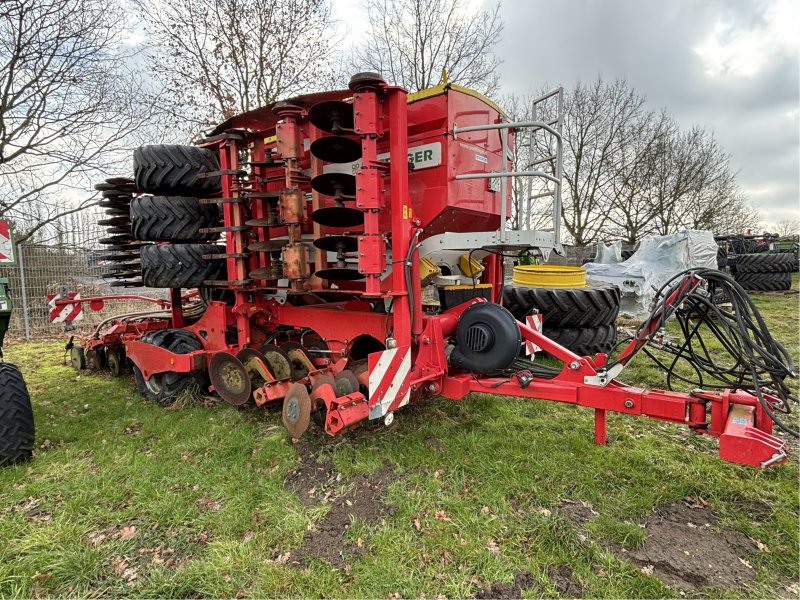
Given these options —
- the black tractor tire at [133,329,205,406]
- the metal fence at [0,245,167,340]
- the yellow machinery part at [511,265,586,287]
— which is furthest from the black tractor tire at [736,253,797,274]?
the metal fence at [0,245,167,340]

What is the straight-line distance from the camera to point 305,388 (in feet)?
11.3

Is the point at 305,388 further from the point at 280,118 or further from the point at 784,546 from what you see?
the point at 784,546

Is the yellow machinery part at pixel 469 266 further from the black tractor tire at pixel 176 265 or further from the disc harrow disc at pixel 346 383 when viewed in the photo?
the black tractor tire at pixel 176 265

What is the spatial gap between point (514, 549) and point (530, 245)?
204cm

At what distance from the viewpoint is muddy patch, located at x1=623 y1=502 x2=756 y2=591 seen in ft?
7.32

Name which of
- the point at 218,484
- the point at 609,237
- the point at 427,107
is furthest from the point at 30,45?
the point at 609,237

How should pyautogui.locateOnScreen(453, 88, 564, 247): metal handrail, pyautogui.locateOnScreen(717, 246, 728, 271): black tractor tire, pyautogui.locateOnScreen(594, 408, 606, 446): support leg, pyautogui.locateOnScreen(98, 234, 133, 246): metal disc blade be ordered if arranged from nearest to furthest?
pyautogui.locateOnScreen(453, 88, 564, 247): metal handrail, pyautogui.locateOnScreen(594, 408, 606, 446): support leg, pyautogui.locateOnScreen(98, 234, 133, 246): metal disc blade, pyautogui.locateOnScreen(717, 246, 728, 271): black tractor tire

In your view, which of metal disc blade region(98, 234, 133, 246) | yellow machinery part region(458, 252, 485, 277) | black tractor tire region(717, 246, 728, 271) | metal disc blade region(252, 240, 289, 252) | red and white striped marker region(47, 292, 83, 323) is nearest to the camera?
metal disc blade region(252, 240, 289, 252)

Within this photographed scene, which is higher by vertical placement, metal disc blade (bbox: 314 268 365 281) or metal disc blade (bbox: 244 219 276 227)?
metal disc blade (bbox: 244 219 276 227)

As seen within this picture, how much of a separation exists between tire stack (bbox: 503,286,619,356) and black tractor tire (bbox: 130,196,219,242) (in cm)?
372

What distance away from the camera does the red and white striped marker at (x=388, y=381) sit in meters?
3.20

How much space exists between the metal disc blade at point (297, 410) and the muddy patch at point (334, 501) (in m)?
0.26

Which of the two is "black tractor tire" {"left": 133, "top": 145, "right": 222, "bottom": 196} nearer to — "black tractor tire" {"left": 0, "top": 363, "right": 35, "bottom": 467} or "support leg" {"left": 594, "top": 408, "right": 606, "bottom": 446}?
"black tractor tire" {"left": 0, "top": 363, "right": 35, "bottom": 467}

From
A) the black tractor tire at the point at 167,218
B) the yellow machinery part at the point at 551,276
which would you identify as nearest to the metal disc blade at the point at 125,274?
the black tractor tire at the point at 167,218
